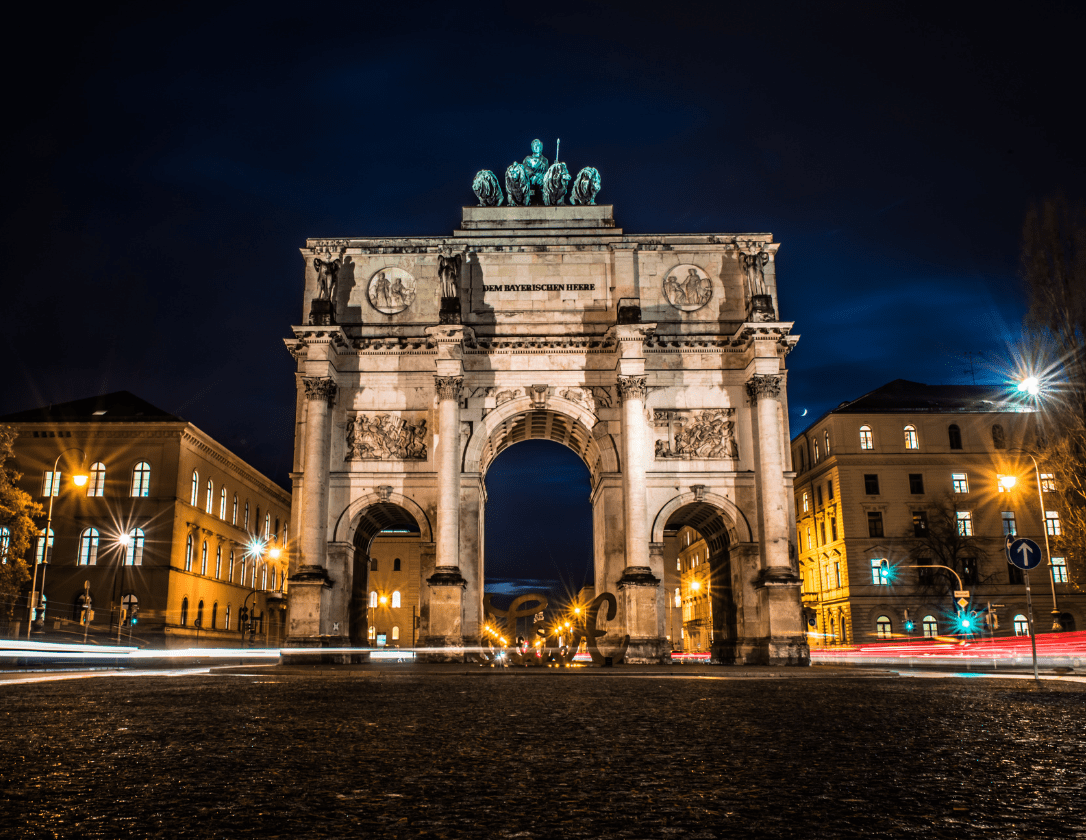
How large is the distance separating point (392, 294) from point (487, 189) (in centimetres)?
624

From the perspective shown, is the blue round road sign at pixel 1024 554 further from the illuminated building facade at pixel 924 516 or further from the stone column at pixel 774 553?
the illuminated building facade at pixel 924 516

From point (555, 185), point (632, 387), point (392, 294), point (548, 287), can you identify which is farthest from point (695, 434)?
point (392, 294)

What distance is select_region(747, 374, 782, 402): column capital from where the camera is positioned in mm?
33594

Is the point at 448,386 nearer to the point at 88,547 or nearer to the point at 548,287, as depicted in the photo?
the point at 548,287

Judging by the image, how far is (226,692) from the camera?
10.5 m

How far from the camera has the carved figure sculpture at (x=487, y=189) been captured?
3822 cm

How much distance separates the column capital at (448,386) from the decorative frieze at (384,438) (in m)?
1.91

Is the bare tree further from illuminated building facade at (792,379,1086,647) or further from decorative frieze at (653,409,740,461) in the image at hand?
illuminated building facade at (792,379,1086,647)

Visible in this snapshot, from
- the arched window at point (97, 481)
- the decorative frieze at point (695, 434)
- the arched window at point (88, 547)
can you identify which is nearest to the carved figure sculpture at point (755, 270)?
the decorative frieze at point (695, 434)

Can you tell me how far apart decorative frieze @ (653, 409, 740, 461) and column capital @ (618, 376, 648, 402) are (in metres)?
1.74

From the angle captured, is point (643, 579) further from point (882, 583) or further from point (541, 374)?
point (882, 583)

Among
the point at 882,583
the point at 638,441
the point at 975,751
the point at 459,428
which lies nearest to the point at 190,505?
the point at 459,428

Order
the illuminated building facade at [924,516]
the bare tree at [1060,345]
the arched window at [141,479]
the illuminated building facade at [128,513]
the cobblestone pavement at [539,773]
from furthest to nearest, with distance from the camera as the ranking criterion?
1. the illuminated building facade at [924,516]
2. the arched window at [141,479]
3. the illuminated building facade at [128,513]
4. the bare tree at [1060,345]
5. the cobblestone pavement at [539,773]

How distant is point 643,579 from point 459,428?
8.72m
